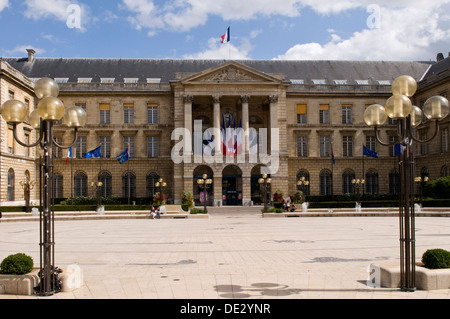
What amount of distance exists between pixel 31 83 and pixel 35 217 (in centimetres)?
2018

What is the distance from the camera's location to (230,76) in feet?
178

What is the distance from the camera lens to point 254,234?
949 inches

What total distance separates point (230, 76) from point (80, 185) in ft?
70.7

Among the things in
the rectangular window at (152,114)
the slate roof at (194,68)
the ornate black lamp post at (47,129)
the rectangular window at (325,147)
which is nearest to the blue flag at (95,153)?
the rectangular window at (152,114)

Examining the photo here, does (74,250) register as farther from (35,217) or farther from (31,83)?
(31,83)

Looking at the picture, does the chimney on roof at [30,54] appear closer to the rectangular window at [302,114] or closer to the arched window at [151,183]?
the arched window at [151,183]

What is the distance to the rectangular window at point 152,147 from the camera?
5831 cm

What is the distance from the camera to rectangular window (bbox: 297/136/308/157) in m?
Answer: 59.4

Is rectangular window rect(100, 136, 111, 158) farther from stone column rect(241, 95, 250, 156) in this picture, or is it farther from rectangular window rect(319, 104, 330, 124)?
rectangular window rect(319, 104, 330, 124)

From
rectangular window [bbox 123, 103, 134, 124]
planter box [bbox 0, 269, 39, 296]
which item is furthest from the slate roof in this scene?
planter box [bbox 0, 269, 39, 296]

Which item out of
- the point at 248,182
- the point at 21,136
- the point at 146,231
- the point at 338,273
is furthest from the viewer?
the point at 248,182

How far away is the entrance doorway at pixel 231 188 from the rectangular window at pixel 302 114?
9.93 metres

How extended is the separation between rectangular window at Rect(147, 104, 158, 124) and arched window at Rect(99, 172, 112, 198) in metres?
8.01
